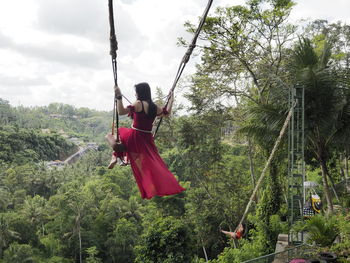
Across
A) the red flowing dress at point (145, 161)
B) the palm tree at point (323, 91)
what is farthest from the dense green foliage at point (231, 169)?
the red flowing dress at point (145, 161)

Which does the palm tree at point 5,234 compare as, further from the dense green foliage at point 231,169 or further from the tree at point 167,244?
the tree at point 167,244

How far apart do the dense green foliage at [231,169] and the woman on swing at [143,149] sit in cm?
429

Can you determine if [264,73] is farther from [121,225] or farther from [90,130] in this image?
[90,130]

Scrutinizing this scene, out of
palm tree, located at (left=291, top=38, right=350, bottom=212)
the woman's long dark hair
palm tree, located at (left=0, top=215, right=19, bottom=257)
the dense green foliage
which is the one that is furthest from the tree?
palm tree, located at (left=0, top=215, right=19, bottom=257)

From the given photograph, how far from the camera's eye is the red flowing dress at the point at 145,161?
230cm

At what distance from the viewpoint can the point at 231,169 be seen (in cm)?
1359

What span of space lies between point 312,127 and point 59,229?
20.9 metres

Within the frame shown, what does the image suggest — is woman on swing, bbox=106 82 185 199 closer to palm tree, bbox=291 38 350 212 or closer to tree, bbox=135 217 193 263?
palm tree, bbox=291 38 350 212

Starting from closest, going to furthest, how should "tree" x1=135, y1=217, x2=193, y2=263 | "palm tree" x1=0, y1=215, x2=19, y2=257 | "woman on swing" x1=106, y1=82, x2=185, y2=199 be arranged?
"woman on swing" x1=106, y1=82, x2=185, y2=199, "tree" x1=135, y1=217, x2=193, y2=263, "palm tree" x1=0, y1=215, x2=19, y2=257

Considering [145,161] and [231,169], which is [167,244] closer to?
[231,169]

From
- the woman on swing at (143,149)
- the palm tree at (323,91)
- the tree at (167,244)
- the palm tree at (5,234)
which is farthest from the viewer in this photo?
the palm tree at (5,234)

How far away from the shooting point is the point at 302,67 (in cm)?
654

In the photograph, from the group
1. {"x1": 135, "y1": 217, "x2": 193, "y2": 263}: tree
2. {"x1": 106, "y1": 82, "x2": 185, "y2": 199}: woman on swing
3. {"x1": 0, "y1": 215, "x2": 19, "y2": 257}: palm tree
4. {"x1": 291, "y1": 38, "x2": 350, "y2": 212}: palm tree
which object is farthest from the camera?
{"x1": 0, "y1": 215, "x2": 19, "y2": 257}: palm tree

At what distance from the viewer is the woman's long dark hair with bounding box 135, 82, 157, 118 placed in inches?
93.5
